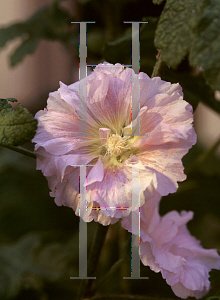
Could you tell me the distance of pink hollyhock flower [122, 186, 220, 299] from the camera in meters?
0.54

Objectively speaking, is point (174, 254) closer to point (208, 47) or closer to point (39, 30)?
point (208, 47)

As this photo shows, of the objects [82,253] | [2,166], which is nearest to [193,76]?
[82,253]

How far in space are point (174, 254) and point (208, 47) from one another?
40cm

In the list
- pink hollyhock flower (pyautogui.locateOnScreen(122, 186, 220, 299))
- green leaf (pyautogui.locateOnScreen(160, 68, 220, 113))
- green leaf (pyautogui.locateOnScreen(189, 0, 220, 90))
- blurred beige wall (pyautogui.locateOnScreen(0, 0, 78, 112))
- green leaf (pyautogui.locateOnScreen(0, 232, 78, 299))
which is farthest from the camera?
blurred beige wall (pyautogui.locateOnScreen(0, 0, 78, 112))

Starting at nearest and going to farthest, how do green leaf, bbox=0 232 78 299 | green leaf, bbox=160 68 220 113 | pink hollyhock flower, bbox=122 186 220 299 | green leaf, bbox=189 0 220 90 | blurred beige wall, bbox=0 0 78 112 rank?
green leaf, bbox=189 0 220 90 < pink hollyhock flower, bbox=122 186 220 299 < green leaf, bbox=160 68 220 113 < green leaf, bbox=0 232 78 299 < blurred beige wall, bbox=0 0 78 112

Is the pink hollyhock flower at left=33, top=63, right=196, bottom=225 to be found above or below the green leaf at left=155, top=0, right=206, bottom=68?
below

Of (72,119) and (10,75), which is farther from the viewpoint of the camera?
(10,75)

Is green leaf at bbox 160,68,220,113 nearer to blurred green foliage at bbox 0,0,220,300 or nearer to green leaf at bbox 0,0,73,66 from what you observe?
blurred green foliage at bbox 0,0,220,300

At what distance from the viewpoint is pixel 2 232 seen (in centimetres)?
128

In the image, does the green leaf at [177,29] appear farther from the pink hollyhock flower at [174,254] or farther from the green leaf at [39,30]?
the green leaf at [39,30]

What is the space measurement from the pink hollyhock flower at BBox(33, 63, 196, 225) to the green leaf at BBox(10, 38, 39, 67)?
526 millimetres

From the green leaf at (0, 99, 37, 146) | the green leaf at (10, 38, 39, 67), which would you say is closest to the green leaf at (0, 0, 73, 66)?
the green leaf at (10, 38, 39, 67)

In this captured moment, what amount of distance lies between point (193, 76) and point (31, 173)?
76 cm

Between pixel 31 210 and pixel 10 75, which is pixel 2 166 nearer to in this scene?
pixel 31 210
